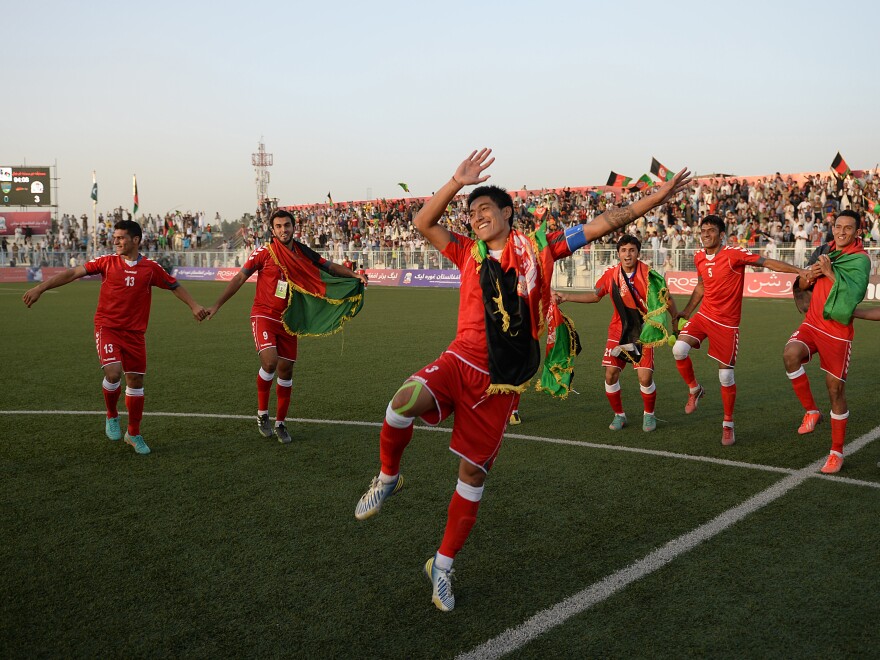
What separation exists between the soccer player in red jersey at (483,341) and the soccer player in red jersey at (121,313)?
386 cm

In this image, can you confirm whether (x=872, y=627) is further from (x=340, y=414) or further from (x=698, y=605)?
(x=340, y=414)

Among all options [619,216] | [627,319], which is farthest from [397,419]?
[627,319]

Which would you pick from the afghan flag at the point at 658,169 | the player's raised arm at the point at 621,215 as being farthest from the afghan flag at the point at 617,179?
the player's raised arm at the point at 621,215

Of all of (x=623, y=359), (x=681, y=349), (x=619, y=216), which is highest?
(x=619, y=216)

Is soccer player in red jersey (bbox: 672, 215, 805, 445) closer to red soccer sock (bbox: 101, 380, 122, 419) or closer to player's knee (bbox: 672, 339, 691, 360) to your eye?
player's knee (bbox: 672, 339, 691, 360)

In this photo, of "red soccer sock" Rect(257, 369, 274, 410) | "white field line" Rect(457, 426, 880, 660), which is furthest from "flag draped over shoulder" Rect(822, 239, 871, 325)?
"red soccer sock" Rect(257, 369, 274, 410)

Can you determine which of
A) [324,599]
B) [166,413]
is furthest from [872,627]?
[166,413]

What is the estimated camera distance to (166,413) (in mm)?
8555

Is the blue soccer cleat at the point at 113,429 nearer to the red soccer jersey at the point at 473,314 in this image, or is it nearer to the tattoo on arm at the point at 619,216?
the red soccer jersey at the point at 473,314

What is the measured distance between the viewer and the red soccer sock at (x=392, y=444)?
4.17 m

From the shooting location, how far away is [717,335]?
7.89 metres

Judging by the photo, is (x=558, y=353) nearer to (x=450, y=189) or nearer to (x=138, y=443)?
(x=450, y=189)

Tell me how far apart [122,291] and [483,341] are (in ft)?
14.6

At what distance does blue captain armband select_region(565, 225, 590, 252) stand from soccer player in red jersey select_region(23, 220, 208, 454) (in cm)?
423
